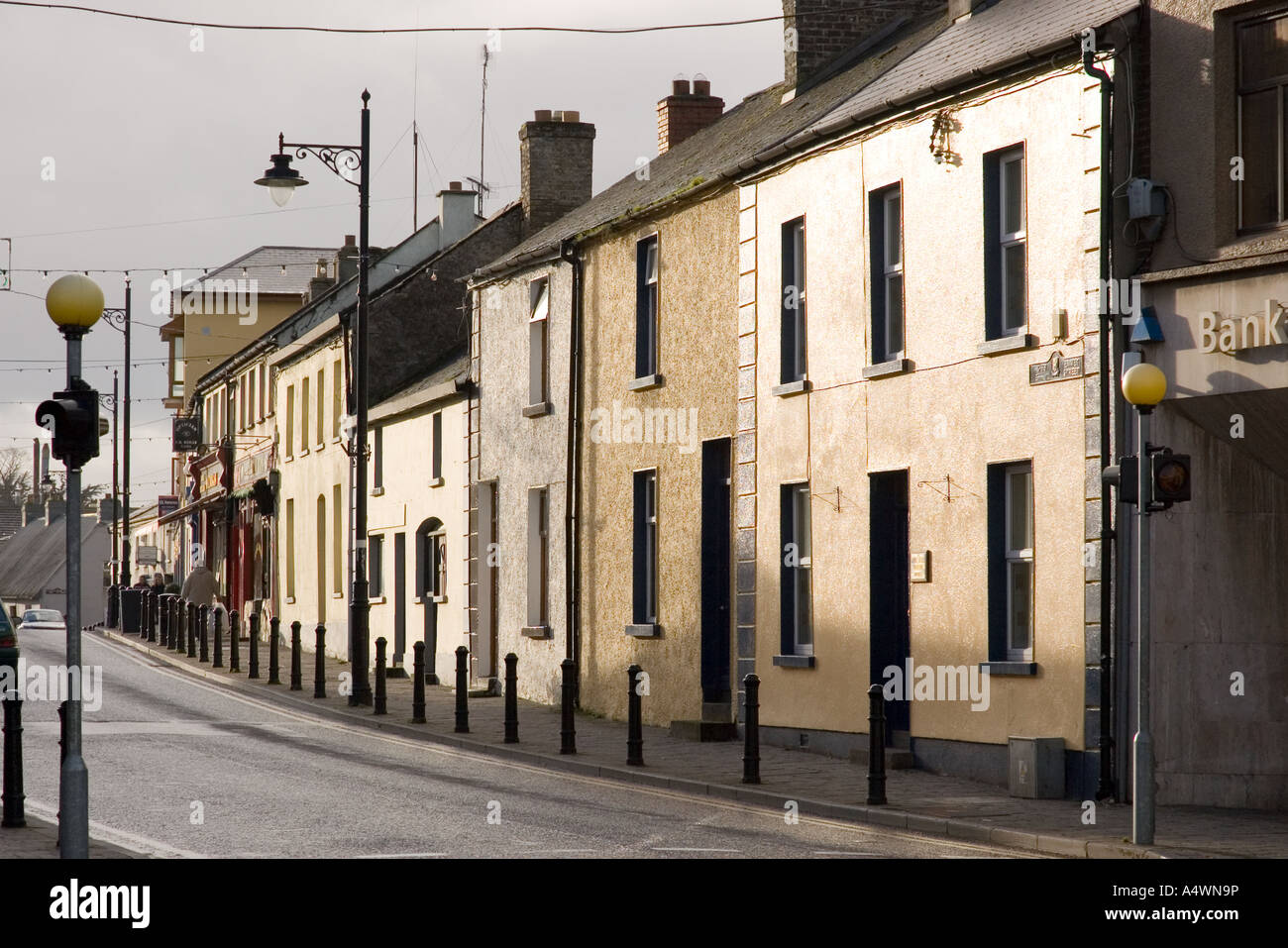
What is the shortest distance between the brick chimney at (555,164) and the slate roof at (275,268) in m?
33.0

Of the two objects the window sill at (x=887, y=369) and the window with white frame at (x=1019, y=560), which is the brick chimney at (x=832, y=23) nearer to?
the window sill at (x=887, y=369)

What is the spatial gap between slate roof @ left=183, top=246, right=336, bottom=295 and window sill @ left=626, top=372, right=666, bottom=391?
44109mm

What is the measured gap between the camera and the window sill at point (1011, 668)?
16.4m

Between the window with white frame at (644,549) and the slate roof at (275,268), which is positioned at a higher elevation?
the slate roof at (275,268)

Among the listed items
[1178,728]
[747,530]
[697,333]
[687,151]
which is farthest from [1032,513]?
[687,151]

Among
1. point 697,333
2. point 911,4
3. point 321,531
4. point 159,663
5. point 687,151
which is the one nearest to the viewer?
point 697,333

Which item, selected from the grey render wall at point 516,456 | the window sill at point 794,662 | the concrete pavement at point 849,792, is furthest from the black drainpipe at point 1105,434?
the grey render wall at point 516,456

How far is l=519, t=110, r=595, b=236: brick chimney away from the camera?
113ft

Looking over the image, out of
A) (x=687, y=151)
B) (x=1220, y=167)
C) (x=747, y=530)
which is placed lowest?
(x=747, y=530)

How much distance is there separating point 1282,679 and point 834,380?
6.09 meters

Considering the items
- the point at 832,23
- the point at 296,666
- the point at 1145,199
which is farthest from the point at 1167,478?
the point at 296,666

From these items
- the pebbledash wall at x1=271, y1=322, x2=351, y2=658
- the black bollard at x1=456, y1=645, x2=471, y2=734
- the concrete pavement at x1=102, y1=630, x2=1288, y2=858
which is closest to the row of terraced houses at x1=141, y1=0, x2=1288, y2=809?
the concrete pavement at x1=102, y1=630, x2=1288, y2=858

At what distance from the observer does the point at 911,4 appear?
24875mm

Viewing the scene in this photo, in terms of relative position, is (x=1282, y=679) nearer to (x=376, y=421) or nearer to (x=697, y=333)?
(x=697, y=333)
